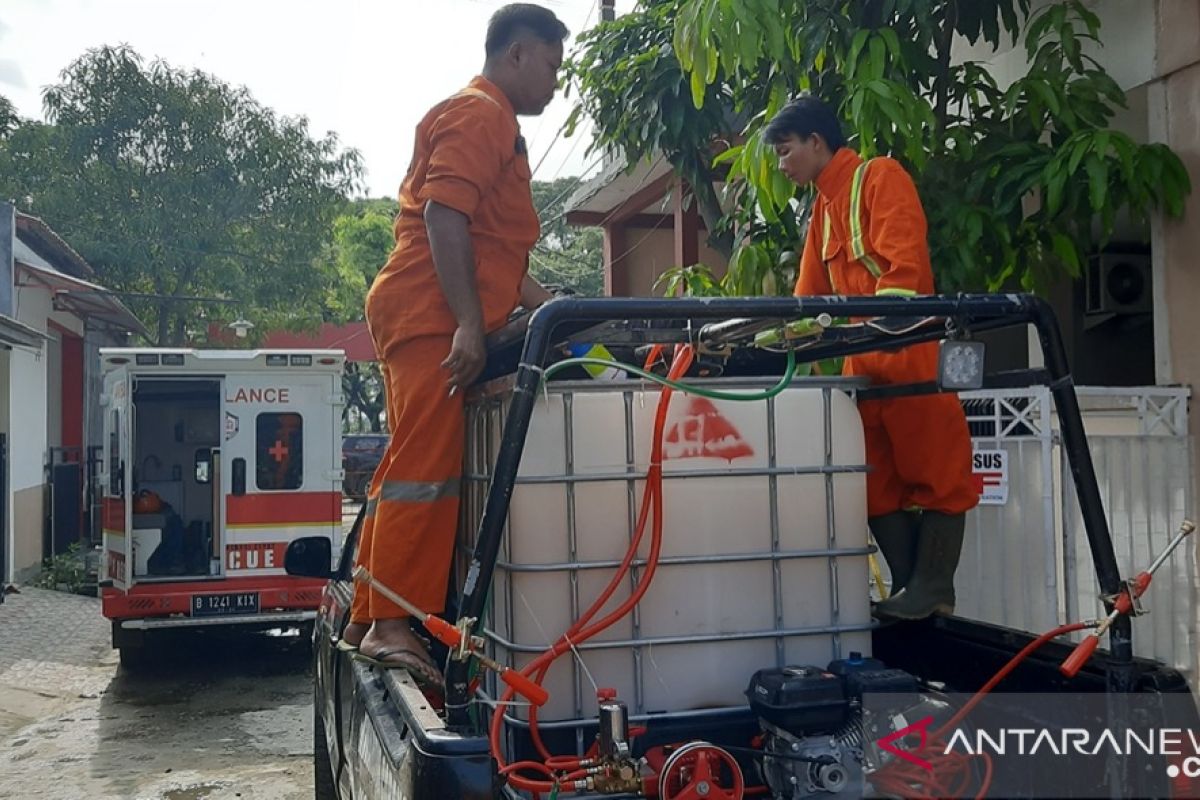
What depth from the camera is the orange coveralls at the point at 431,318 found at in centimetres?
286

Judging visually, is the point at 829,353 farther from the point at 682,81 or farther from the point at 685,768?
the point at 682,81

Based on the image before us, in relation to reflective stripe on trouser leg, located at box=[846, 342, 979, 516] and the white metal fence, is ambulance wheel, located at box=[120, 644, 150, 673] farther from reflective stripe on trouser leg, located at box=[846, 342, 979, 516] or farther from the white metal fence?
reflective stripe on trouser leg, located at box=[846, 342, 979, 516]

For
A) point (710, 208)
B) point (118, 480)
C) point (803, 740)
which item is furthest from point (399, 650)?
Result: point (118, 480)

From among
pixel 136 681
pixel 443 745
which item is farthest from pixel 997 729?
pixel 136 681

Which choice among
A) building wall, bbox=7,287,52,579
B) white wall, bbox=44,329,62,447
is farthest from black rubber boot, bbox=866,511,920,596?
white wall, bbox=44,329,62,447

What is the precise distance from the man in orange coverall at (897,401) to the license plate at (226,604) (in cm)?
709

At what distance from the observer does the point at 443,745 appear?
213 cm

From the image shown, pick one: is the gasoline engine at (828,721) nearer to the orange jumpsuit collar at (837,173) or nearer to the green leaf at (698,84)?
the orange jumpsuit collar at (837,173)

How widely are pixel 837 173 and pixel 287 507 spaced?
23.6 ft

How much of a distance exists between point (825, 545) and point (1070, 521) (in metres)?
0.62

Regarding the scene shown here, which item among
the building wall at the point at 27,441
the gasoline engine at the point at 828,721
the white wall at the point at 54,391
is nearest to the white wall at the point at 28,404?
the building wall at the point at 27,441

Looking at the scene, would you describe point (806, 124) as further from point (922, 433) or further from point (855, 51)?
point (855, 51)

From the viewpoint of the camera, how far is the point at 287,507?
959 cm

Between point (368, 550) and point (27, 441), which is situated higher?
point (27, 441)
